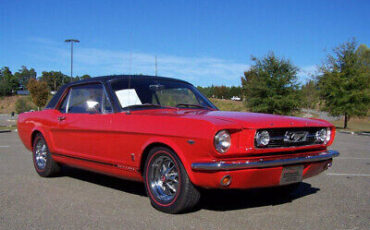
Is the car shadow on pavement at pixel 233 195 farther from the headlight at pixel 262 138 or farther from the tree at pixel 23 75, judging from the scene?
the tree at pixel 23 75

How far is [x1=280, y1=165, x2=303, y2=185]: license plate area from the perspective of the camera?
386 cm

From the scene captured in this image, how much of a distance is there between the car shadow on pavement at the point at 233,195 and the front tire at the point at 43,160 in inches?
19.2

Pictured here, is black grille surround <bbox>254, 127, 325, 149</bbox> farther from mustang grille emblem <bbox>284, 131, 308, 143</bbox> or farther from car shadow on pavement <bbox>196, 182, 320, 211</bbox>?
car shadow on pavement <bbox>196, 182, 320, 211</bbox>

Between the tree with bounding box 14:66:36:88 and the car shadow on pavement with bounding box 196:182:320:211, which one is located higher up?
the tree with bounding box 14:66:36:88

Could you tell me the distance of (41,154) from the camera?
621 centimetres

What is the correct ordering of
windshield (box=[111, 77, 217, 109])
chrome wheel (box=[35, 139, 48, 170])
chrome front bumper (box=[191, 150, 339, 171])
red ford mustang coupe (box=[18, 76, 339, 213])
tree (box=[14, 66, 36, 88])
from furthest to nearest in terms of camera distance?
tree (box=[14, 66, 36, 88]) < chrome wheel (box=[35, 139, 48, 170]) < windshield (box=[111, 77, 217, 109]) < red ford mustang coupe (box=[18, 76, 339, 213]) < chrome front bumper (box=[191, 150, 339, 171])

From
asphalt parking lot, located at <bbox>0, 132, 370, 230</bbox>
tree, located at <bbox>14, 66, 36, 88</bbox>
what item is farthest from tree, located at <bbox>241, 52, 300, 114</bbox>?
tree, located at <bbox>14, 66, 36, 88</bbox>

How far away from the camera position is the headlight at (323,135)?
14.4 ft

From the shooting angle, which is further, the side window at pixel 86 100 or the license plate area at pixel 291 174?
the side window at pixel 86 100

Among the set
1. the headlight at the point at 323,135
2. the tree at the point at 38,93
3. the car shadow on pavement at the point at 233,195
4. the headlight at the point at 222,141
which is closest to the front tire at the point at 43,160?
the car shadow on pavement at the point at 233,195

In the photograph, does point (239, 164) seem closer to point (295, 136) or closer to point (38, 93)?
point (295, 136)

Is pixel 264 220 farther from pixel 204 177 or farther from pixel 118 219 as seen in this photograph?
pixel 118 219

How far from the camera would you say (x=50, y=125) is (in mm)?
5832

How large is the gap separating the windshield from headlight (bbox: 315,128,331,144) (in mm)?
1537
